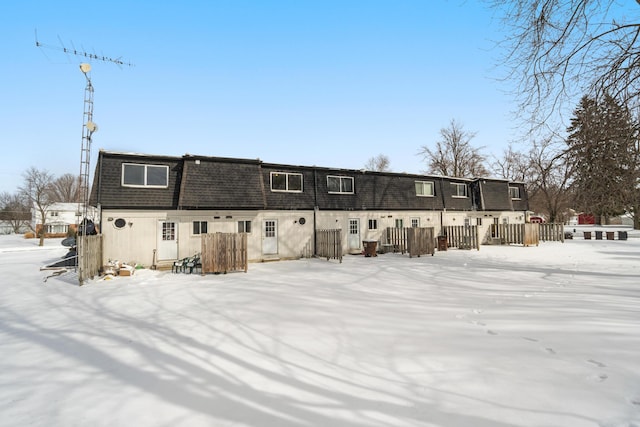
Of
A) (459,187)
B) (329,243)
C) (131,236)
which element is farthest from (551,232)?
(131,236)

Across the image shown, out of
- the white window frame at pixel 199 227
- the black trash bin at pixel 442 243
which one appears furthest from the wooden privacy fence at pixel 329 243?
the black trash bin at pixel 442 243

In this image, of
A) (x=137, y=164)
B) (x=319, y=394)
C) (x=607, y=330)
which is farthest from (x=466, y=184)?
(x=319, y=394)

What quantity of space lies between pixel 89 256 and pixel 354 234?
45.9 ft

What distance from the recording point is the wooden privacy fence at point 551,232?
90.1 feet

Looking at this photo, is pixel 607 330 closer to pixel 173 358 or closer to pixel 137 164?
pixel 173 358

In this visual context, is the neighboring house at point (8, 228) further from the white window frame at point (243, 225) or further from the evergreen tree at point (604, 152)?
the evergreen tree at point (604, 152)

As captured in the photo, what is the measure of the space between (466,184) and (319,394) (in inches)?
1026

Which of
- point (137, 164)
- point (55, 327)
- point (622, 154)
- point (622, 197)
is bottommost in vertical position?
point (55, 327)

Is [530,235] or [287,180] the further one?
[530,235]

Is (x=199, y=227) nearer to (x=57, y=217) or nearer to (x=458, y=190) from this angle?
(x=458, y=190)

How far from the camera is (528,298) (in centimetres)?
806

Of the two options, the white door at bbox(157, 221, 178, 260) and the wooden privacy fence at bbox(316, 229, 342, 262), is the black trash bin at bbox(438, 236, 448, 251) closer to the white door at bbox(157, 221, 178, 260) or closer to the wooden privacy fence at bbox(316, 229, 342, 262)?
the wooden privacy fence at bbox(316, 229, 342, 262)

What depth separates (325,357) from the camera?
15.3 feet

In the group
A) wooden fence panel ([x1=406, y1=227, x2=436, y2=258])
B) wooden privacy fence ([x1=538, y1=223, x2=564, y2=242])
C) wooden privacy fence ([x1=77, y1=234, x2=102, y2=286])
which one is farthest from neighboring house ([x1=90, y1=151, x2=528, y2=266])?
wooden privacy fence ([x1=538, y1=223, x2=564, y2=242])
